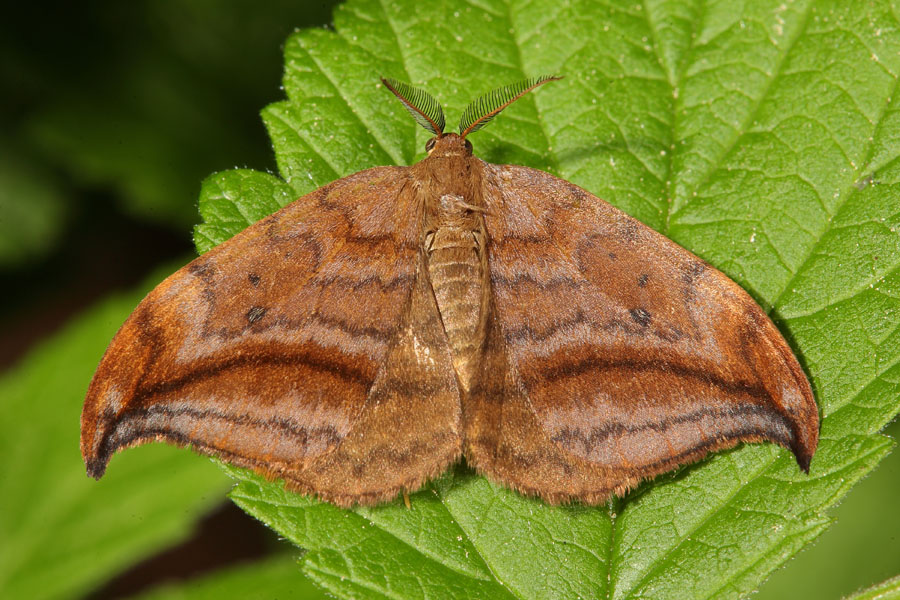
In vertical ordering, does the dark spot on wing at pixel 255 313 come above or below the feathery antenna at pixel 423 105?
below

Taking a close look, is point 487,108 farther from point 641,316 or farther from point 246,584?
point 246,584

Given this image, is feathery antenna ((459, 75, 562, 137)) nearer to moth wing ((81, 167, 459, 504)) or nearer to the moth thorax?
the moth thorax

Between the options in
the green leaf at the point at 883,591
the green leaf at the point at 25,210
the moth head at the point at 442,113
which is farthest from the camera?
the green leaf at the point at 25,210

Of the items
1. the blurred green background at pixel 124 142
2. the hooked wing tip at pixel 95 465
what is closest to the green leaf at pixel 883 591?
the hooked wing tip at pixel 95 465

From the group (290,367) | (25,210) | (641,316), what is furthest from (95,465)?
(25,210)

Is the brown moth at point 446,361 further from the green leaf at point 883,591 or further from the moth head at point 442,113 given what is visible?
the green leaf at point 883,591

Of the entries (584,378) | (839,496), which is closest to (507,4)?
(584,378)

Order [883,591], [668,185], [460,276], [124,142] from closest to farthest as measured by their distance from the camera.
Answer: [883,591] < [460,276] < [668,185] < [124,142]
